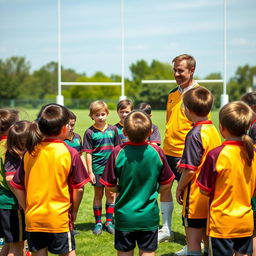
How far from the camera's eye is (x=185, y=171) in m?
3.26

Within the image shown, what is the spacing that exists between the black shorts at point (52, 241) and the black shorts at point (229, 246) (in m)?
1.02

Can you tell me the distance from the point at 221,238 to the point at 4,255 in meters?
1.97

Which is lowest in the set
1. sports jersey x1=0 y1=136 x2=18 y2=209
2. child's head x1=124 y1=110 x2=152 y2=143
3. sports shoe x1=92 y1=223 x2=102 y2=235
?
sports shoe x1=92 y1=223 x2=102 y2=235

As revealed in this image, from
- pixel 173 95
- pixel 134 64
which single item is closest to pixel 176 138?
pixel 173 95

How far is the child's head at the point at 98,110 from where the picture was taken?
5191mm

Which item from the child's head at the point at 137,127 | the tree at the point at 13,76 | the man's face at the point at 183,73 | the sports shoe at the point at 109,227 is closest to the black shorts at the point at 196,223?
the child's head at the point at 137,127

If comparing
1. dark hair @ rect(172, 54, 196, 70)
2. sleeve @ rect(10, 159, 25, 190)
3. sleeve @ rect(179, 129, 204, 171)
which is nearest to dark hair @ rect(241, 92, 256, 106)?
dark hair @ rect(172, 54, 196, 70)

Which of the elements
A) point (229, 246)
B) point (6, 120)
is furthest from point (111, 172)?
point (6, 120)

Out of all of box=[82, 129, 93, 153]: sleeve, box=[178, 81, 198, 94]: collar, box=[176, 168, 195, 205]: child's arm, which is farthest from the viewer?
box=[82, 129, 93, 153]: sleeve

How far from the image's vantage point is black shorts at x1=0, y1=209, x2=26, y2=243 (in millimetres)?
3475

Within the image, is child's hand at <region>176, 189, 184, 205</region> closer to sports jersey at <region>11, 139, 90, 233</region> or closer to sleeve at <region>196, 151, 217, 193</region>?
sleeve at <region>196, 151, 217, 193</region>

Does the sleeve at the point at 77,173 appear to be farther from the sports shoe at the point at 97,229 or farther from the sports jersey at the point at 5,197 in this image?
the sports shoe at the point at 97,229

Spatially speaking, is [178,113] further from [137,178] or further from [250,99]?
[137,178]

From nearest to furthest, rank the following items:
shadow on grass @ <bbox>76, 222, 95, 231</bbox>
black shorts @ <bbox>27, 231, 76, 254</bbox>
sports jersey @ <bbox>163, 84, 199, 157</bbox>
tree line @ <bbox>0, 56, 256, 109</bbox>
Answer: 1. black shorts @ <bbox>27, 231, 76, 254</bbox>
2. sports jersey @ <bbox>163, 84, 199, 157</bbox>
3. shadow on grass @ <bbox>76, 222, 95, 231</bbox>
4. tree line @ <bbox>0, 56, 256, 109</bbox>
